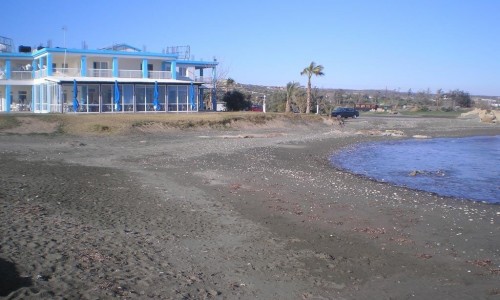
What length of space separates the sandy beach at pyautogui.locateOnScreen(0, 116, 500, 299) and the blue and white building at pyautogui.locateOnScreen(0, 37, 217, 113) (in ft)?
88.4

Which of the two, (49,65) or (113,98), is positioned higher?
(49,65)

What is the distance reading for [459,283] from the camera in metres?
6.87

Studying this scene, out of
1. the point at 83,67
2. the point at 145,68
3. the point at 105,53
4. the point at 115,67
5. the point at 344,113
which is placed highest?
the point at 105,53

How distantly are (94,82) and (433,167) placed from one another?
31031 millimetres

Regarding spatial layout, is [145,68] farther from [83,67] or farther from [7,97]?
[7,97]

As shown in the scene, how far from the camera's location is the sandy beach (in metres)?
6.34

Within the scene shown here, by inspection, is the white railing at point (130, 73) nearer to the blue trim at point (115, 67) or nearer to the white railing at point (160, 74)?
the blue trim at point (115, 67)

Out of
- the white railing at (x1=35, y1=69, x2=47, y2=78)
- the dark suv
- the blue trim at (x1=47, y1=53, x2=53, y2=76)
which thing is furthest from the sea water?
the white railing at (x1=35, y1=69, x2=47, y2=78)

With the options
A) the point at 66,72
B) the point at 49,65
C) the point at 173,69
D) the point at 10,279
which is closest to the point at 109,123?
the point at 66,72

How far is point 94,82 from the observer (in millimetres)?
43188

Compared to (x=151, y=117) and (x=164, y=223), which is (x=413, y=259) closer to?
(x=164, y=223)

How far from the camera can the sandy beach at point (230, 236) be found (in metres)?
6.34

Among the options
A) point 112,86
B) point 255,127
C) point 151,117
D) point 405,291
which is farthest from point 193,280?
point 112,86

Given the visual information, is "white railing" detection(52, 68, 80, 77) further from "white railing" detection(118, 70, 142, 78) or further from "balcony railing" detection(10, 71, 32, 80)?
"balcony railing" detection(10, 71, 32, 80)
